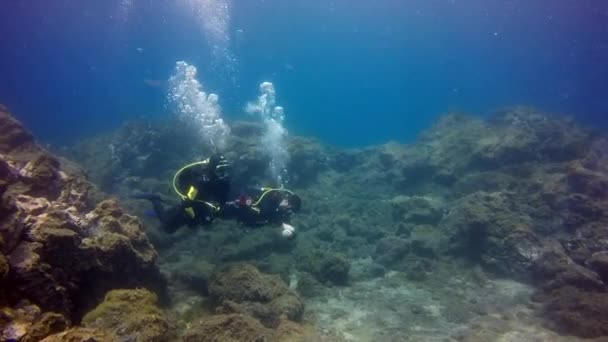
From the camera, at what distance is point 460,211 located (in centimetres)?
1116

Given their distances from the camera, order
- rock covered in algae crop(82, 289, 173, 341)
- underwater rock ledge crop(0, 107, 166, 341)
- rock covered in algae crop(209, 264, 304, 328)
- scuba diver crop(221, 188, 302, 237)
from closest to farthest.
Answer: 1. underwater rock ledge crop(0, 107, 166, 341)
2. rock covered in algae crop(82, 289, 173, 341)
3. rock covered in algae crop(209, 264, 304, 328)
4. scuba diver crop(221, 188, 302, 237)

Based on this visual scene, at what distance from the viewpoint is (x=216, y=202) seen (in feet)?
25.8

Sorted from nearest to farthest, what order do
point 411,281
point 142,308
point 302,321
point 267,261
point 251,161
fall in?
1. point 142,308
2. point 302,321
3. point 411,281
4. point 267,261
5. point 251,161

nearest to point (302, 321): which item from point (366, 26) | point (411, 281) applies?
point (411, 281)

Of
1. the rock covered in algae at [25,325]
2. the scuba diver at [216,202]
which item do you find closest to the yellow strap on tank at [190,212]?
the scuba diver at [216,202]

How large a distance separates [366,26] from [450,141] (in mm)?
141599

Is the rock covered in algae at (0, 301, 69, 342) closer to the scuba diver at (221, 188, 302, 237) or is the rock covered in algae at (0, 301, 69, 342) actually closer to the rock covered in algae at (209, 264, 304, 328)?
the rock covered in algae at (209, 264, 304, 328)

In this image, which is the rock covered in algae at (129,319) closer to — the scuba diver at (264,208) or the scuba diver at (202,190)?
the scuba diver at (202,190)

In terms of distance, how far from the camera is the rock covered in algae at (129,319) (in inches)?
164

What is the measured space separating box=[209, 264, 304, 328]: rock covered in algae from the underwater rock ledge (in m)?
1.24

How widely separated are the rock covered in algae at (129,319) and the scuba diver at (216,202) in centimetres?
279

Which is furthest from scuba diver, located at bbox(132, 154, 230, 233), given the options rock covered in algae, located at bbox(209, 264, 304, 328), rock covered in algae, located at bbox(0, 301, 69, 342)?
rock covered in algae, located at bbox(0, 301, 69, 342)

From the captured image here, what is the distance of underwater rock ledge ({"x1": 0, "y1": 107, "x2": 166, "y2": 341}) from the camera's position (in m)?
3.87

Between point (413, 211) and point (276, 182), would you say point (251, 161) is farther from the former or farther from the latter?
point (413, 211)
